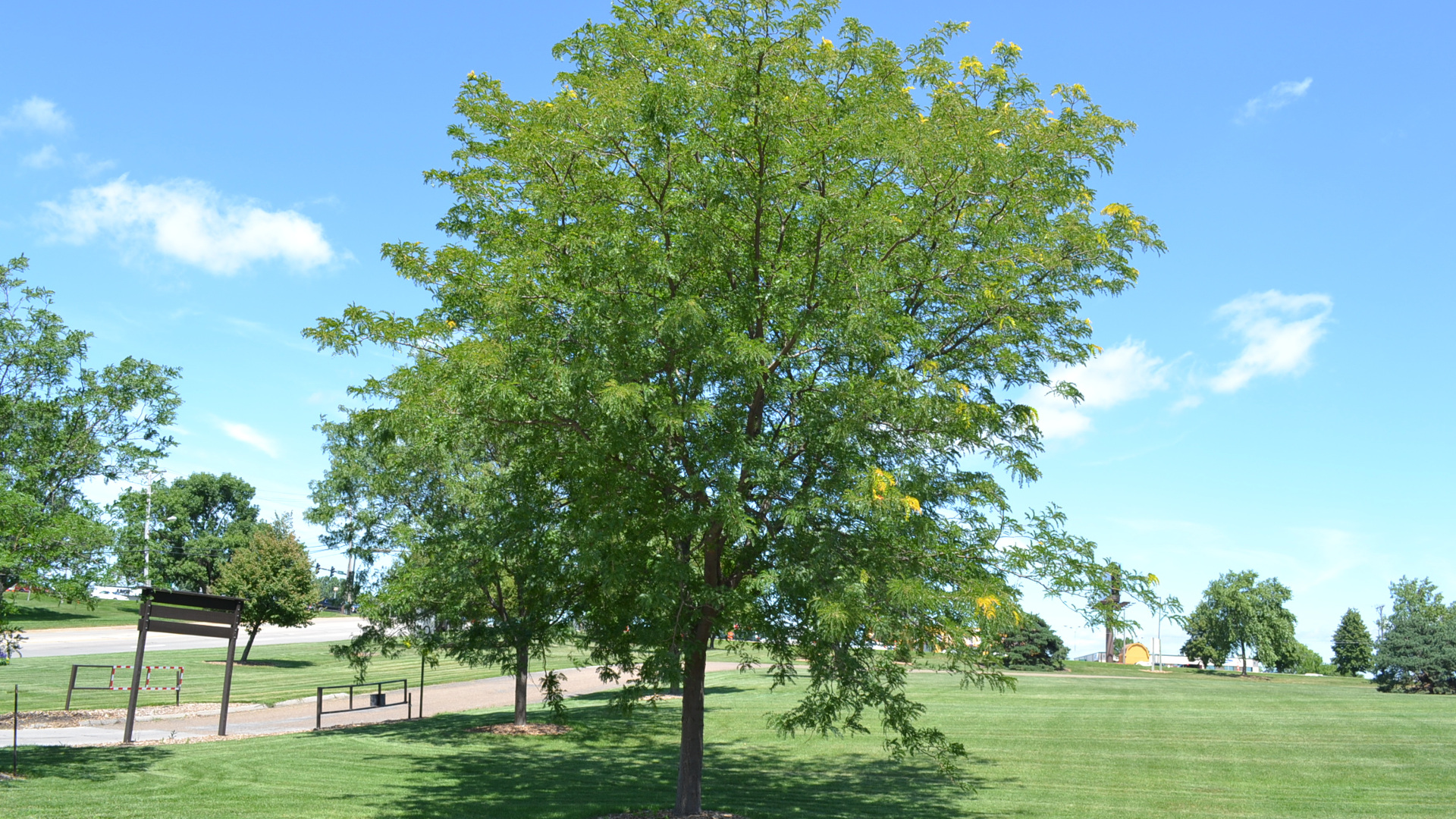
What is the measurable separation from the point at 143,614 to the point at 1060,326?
62.6 feet

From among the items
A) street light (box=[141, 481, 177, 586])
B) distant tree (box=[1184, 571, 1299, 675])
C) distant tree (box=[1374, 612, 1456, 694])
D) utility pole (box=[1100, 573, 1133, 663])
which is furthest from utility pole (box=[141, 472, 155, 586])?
→ distant tree (box=[1184, 571, 1299, 675])

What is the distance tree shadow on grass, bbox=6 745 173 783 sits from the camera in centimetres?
1492

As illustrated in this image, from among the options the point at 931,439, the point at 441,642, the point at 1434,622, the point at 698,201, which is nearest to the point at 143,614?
the point at 441,642

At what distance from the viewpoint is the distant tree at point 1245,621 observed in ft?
183

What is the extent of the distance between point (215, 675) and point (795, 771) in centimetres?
2907

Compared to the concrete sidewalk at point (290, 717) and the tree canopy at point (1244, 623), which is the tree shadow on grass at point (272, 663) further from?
the tree canopy at point (1244, 623)

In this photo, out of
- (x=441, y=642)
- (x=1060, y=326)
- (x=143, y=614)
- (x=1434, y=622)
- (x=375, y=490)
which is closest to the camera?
(x=1060, y=326)

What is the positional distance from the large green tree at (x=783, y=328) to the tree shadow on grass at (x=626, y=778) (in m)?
2.55

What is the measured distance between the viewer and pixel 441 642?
58.4ft

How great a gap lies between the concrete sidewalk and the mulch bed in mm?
2138

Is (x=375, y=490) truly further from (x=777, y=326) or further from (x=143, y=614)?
(x=777, y=326)

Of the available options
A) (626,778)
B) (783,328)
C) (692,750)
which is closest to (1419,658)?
(626,778)

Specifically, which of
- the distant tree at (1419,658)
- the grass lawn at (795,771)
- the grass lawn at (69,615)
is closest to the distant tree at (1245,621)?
the distant tree at (1419,658)

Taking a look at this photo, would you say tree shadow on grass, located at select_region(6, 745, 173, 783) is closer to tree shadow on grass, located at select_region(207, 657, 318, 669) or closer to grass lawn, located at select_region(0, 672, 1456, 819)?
grass lawn, located at select_region(0, 672, 1456, 819)
